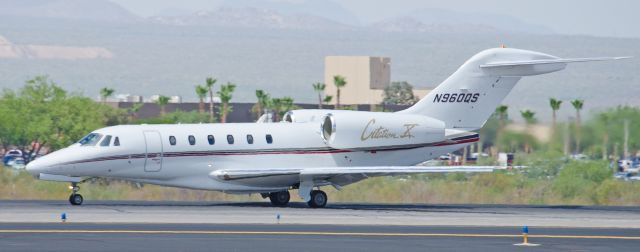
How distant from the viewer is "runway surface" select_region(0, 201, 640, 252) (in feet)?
79.8

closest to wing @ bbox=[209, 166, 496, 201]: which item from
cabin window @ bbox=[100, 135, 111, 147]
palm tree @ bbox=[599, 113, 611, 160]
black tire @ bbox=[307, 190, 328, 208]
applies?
black tire @ bbox=[307, 190, 328, 208]

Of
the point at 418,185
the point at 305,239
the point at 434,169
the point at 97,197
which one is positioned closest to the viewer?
the point at 305,239

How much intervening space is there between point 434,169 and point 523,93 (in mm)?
162834

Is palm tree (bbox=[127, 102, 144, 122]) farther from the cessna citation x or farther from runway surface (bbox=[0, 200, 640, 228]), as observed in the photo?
runway surface (bbox=[0, 200, 640, 228])

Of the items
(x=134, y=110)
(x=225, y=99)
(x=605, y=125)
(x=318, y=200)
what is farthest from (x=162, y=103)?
(x=318, y=200)

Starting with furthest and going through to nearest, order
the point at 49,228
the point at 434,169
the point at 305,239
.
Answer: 1. the point at 434,169
2. the point at 49,228
3. the point at 305,239

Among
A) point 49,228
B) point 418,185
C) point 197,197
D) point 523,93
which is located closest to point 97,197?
point 197,197

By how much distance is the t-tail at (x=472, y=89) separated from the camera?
3881 cm

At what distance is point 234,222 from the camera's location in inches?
1174

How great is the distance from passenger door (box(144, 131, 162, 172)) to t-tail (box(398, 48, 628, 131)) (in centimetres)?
806

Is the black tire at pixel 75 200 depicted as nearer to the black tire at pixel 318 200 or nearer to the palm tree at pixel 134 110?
the black tire at pixel 318 200

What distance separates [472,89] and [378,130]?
3383mm

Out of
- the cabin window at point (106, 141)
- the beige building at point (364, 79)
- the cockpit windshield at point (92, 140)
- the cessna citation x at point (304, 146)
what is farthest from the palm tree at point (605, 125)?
the beige building at point (364, 79)

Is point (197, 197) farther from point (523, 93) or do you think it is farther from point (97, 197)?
point (523, 93)
